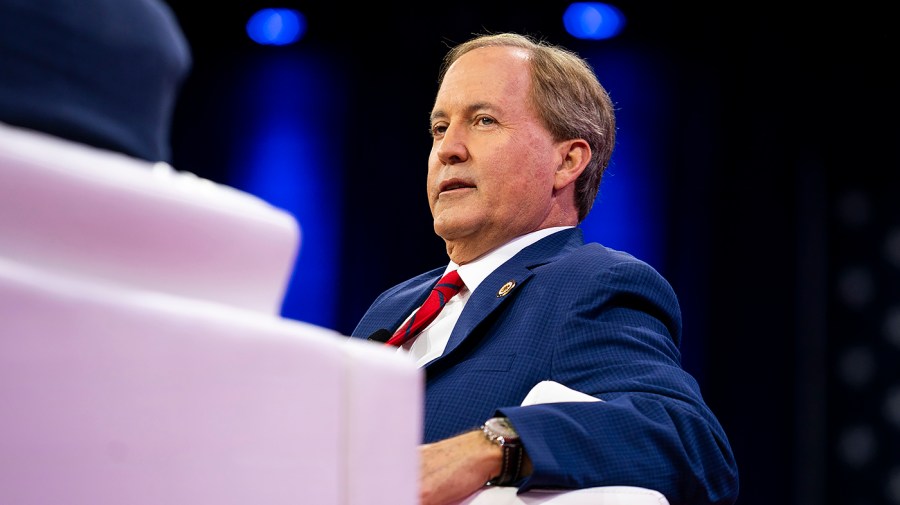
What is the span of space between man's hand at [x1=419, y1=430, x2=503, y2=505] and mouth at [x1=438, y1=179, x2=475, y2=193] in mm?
800

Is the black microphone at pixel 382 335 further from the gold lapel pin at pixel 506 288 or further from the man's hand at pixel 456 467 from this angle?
the man's hand at pixel 456 467

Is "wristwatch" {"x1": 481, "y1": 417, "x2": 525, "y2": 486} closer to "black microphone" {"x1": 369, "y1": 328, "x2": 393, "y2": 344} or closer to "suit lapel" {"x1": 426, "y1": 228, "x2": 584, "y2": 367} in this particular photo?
"suit lapel" {"x1": 426, "y1": 228, "x2": 584, "y2": 367}

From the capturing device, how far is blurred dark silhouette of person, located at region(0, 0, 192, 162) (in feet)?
2.20

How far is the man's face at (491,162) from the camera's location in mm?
1961

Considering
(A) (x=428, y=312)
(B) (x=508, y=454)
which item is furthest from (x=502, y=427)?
(A) (x=428, y=312)

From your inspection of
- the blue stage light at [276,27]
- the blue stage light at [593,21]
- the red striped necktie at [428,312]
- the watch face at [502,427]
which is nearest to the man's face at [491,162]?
the red striped necktie at [428,312]

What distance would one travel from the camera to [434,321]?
183 cm

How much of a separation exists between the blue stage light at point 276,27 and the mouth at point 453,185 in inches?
87.2

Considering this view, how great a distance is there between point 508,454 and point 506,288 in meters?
0.46

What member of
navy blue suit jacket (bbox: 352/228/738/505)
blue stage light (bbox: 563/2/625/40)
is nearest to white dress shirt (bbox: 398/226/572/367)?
navy blue suit jacket (bbox: 352/228/738/505)

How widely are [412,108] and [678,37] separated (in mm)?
1053

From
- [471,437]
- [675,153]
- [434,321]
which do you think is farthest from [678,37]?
[471,437]

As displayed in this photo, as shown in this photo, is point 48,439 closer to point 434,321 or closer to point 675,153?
point 434,321

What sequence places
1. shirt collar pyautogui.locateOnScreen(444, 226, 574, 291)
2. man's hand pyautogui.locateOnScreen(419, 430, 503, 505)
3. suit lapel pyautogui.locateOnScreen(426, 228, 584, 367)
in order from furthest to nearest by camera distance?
shirt collar pyautogui.locateOnScreen(444, 226, 574, 291) < suit lapel pyautogui.locateOnScreen(426, 228, 584, 367) < man's hand pyautogui.locateOnScreen(419, 430, 503, 505)
